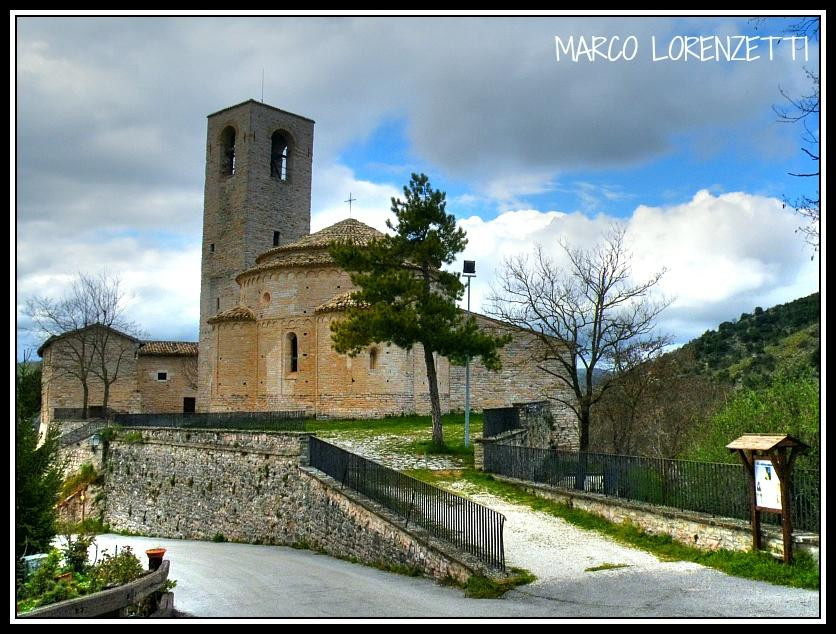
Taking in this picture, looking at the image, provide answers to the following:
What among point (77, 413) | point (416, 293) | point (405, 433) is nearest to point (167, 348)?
point (77, 413)

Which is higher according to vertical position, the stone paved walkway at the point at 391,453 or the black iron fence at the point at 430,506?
the black iron fence at the point at 430,506

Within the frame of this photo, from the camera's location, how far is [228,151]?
45656 millimetres

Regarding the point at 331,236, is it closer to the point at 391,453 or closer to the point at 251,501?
the point at 391,453

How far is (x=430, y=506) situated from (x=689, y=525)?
4.41 meters

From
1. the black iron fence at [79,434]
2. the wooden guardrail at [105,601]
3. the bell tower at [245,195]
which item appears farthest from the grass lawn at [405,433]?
the bell tower at [245,195]

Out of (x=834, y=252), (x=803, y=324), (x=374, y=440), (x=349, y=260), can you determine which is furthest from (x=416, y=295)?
(x=803, y=324)

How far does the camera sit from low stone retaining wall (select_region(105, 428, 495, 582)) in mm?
13477

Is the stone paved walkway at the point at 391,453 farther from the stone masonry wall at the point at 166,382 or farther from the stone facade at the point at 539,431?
the stone masonry wall at the point at 166,382

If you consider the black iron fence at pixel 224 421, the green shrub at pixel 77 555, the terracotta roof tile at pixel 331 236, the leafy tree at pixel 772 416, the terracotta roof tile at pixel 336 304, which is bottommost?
the green shrub at pixel 77 555

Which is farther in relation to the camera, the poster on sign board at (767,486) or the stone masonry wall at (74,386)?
the stone masonry wall at (74,386)

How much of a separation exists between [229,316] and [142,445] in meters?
10.4

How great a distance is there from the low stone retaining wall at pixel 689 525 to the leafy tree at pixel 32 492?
34.4ft

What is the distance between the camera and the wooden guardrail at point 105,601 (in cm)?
747

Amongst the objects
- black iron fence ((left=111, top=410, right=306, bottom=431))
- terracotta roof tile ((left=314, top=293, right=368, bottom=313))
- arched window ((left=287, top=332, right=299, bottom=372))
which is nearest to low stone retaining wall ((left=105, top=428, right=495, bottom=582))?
black iron fence ((left=111, top=410, right=306, bottom=431))
